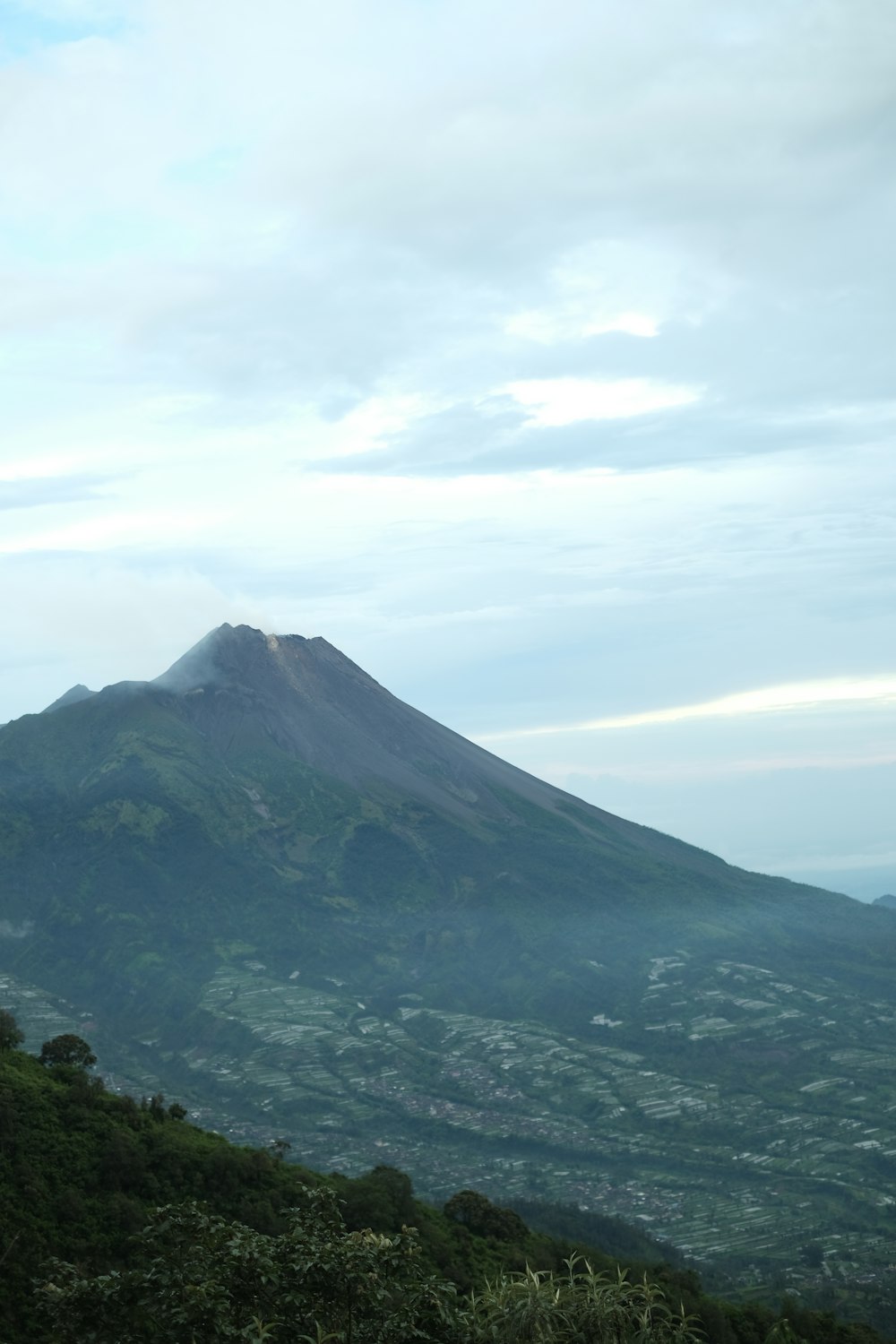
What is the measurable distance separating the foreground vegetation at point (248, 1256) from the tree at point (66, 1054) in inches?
4.7

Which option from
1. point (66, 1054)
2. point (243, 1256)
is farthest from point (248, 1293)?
point (66, 1054)

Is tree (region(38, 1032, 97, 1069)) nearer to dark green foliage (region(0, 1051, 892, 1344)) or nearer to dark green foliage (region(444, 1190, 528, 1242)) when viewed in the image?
dark green foliage (region(0, 1051, 892, 1344))

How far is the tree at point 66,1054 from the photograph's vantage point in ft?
210

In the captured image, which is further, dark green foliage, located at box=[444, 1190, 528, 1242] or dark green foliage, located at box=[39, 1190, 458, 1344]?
dark green foliage, located at box=[444, 1190, 528, 1242]

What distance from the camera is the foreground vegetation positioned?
66.9 feet

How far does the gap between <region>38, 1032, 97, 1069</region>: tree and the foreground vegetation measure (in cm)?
12

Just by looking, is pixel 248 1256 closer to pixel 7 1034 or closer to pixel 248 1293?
pixel 248 1293

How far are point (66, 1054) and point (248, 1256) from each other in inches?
1931

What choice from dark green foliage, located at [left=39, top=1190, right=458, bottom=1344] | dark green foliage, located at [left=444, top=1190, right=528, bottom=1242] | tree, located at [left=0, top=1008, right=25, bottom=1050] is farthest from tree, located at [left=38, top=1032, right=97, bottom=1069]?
dark green foliage, located at [left=39, top=1190, right=458, bottom=1344]

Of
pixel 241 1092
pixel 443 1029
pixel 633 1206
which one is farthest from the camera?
pixel 443 1029

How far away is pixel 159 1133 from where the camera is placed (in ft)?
184

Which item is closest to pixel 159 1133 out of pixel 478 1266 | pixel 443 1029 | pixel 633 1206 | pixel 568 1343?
pixel 478 1266

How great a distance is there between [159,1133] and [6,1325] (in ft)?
67.5

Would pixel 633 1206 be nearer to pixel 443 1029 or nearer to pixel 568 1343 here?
pixel 443 1029
